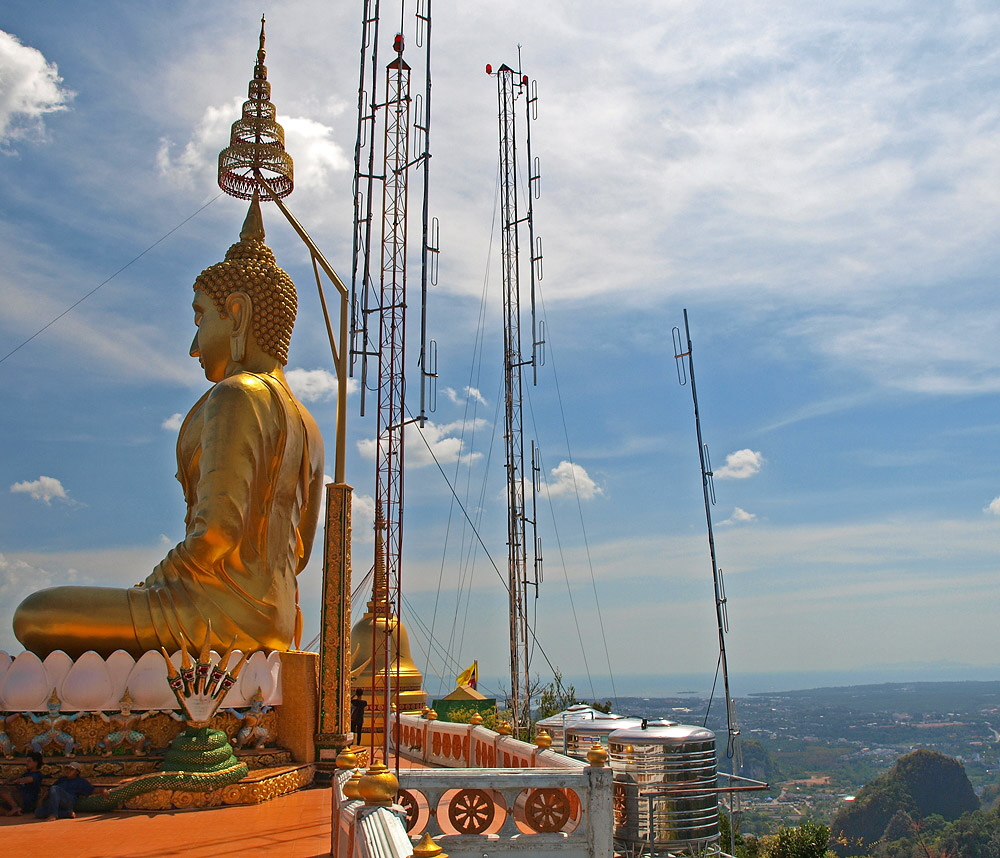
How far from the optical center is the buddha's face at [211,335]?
53.3ft

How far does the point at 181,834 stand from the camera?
9.28 m

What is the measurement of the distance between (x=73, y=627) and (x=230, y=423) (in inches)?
153

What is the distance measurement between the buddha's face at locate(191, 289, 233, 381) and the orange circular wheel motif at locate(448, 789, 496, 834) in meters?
10.7

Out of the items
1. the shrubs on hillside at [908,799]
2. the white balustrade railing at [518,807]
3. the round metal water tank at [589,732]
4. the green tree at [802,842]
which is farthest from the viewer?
the shrubs on hillside at [908,799]

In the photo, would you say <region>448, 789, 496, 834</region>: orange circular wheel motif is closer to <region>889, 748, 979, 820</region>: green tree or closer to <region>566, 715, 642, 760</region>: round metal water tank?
<region>566, 715, 642, 760</region>: round metal water tank

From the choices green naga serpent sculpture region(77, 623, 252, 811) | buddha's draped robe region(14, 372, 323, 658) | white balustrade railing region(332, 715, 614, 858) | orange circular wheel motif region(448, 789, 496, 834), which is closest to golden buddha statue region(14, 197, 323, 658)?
buddha's draped robe region(14, 372, 323, 658)

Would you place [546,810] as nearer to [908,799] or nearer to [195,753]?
[195,753]

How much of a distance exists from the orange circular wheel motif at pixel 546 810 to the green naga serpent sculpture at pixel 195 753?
498 centimetres

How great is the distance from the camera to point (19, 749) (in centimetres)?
1149

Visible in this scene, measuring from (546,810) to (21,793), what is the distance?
653cm

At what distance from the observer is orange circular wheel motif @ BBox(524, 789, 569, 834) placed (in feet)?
25.0

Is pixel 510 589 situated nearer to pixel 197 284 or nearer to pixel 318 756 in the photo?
pixel 318 756

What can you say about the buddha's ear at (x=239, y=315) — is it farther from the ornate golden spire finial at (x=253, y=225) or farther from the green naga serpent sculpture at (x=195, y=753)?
the green naga serpent sculpture at (x=195, y=753)

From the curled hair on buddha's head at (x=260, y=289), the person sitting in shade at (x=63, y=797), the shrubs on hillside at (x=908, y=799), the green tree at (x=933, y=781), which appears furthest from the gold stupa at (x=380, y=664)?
the green tree at (x=933, y=781)
